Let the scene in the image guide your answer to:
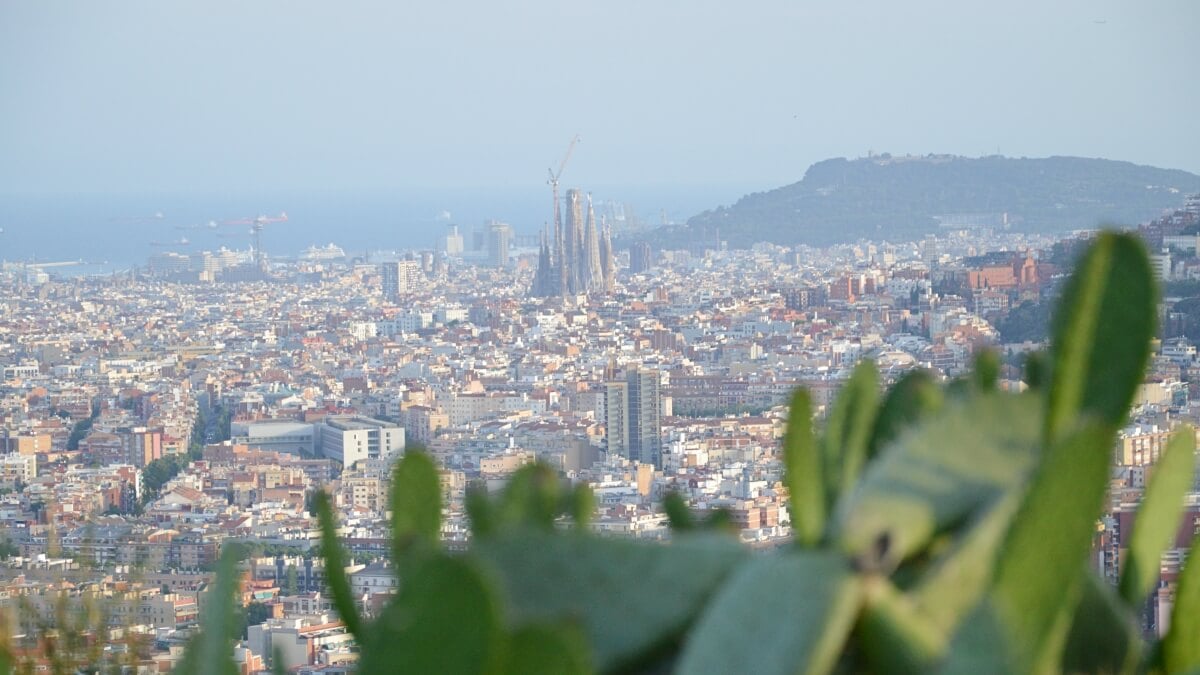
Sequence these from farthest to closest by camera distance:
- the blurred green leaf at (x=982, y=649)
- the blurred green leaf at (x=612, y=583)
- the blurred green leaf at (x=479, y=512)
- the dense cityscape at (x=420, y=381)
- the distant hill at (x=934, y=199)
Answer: the distant hill at (x=934, y=199) → the dense cityscape at (x=420, y=381) → the blurred green leaf at (x=479, y=512) → the blurred green leaf at (x=612, y=583) → the blurred green leaf at (x=982, y=649)

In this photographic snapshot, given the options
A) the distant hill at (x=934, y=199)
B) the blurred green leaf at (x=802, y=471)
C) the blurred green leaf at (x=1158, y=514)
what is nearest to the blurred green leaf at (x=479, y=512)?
the blurred green leaf at (x=802, y=471)

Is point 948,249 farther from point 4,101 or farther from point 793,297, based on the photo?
point 4,101

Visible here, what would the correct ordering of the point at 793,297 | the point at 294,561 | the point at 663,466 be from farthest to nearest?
1. the point at 793,297
2. the point at 663,466
3. the point at 294,561

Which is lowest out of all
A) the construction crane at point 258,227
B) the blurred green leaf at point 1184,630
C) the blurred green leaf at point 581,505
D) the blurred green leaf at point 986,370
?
the blurred green leaf at point 1184,630

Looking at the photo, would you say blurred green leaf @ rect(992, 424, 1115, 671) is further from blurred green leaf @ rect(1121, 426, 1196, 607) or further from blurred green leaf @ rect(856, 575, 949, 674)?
blurred green leaf @ rect(1121, 426, 1196, 607)

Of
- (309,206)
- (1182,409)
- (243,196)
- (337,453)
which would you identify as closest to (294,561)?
(1182,409)

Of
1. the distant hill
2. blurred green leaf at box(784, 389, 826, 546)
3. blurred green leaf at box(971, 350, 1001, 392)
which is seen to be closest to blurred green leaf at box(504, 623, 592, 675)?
blurred green leaf at box(784, 389, 826, 546)

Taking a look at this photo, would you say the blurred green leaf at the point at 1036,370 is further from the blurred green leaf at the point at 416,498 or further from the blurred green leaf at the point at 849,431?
the blurred green leaf at the point at 416,498
